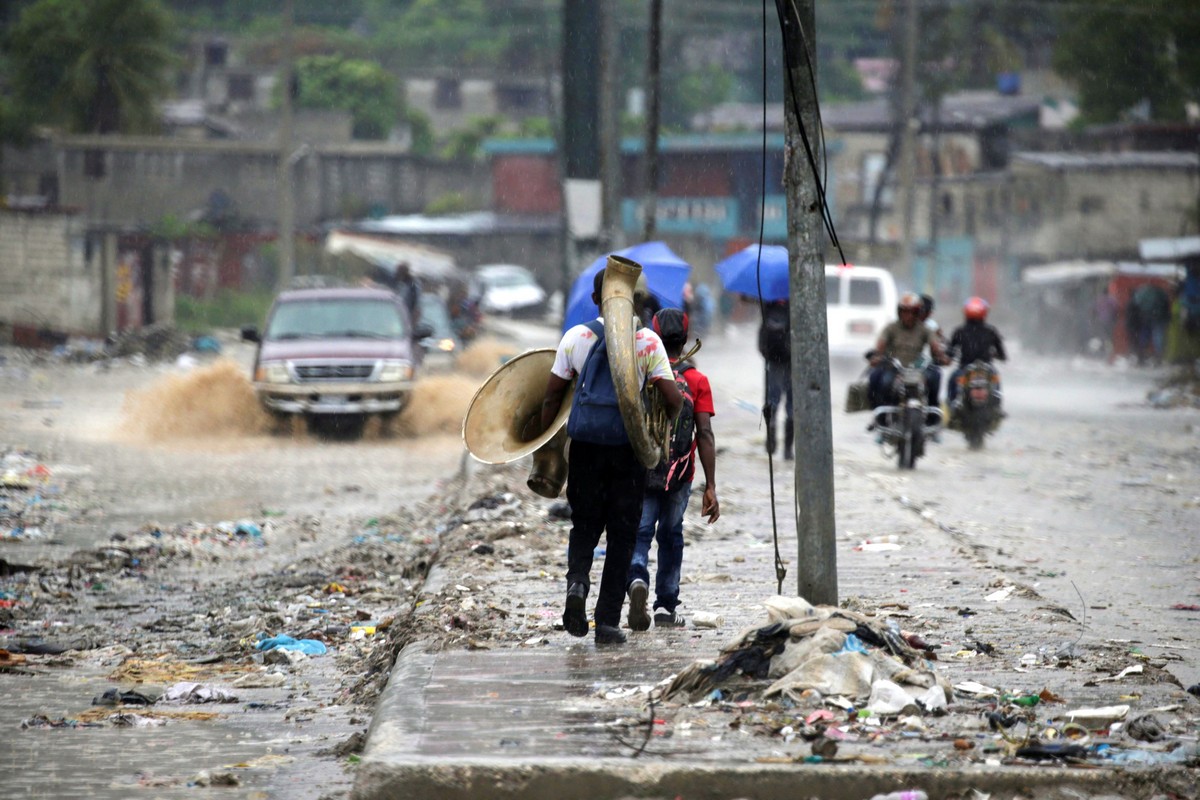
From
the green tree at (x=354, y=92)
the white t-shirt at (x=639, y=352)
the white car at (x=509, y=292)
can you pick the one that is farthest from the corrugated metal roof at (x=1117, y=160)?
the white t-shirt at (x=639, y=352)

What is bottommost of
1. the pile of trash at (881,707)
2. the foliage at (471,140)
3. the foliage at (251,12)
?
the pile of trash at (881,707)

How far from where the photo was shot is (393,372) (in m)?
19.5

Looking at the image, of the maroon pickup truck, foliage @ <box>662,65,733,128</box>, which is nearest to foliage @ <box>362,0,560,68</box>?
foliage @ <box>662,65,733,128</box>

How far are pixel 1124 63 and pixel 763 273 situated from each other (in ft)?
144

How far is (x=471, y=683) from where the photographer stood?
6.36 m

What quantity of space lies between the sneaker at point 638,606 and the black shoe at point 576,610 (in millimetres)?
338

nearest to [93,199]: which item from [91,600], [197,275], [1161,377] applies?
[197,275]

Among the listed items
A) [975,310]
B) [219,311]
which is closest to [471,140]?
[219,311]

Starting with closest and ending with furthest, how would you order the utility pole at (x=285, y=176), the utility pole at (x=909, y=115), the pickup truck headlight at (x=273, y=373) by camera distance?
the pickup truck headlight at (x=273, y=373) → the utility pole at (x=285, y=176) → the utility pole at (x=909, y=115)

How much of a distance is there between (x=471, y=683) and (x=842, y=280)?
23.8 metres

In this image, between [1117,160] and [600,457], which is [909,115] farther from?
[600,457]

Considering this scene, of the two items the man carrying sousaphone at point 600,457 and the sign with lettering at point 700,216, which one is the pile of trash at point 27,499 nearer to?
the man carrying sousaphone at point 600,457

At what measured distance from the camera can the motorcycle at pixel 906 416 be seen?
15.6 meters

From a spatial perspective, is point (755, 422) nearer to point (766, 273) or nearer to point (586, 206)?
point (586, 206)
